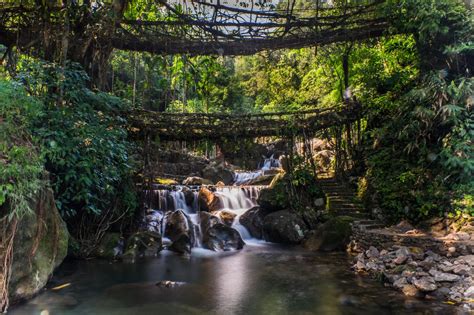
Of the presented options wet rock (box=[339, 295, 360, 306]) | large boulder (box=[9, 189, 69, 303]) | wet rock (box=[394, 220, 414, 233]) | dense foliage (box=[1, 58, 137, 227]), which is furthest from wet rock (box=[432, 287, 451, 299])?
dense foliage (box=[1, 58, 137, 227])

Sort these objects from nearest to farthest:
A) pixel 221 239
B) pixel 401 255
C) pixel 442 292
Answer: pixel 442 292, pixel 401 255, pixel 221 239

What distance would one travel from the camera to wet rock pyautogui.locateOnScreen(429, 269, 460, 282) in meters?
6.27

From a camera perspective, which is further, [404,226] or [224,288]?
[404,226]

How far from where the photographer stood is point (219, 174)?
1816 centimetres

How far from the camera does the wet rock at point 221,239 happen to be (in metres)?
10.6

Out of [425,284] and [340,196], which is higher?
[340,196]

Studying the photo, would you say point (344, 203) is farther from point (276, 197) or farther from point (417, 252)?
point (417, 252)

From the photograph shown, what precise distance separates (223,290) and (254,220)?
18.5 feet

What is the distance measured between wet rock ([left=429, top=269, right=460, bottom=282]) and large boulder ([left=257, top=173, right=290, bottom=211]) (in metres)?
6.00

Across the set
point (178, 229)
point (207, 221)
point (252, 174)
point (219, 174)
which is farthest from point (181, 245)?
point (252, 174)

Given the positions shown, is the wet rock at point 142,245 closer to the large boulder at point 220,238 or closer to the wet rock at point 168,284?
the large boulder at point 220,238

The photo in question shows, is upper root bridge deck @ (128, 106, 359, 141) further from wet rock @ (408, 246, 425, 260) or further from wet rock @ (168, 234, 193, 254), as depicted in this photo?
wet rock @ (408, 246, 425, 260)

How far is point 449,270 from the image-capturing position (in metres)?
6.51

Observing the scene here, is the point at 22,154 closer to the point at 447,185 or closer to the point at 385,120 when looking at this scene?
the point at 447,185
